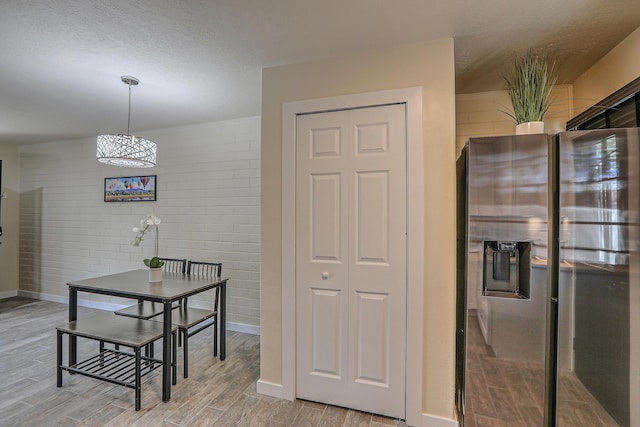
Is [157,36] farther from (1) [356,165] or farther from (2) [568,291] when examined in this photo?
(2) [568,291]

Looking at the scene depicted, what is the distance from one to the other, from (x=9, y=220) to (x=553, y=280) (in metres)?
7.15

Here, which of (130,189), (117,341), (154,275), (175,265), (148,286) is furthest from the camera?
(130,189)

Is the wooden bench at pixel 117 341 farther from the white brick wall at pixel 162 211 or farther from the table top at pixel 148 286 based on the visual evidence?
the white brick wall at pixel 162 211

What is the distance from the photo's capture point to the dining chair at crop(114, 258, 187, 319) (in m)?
2.70

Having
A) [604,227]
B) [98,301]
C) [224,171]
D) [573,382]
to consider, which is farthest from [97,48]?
[98,301]

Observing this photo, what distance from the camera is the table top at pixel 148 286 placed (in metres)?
2.34

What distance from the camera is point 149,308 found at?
292 centimetres

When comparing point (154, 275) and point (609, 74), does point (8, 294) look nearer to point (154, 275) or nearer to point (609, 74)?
point (154, 275)

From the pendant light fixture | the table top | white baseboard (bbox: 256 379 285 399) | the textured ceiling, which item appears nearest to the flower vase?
the table top

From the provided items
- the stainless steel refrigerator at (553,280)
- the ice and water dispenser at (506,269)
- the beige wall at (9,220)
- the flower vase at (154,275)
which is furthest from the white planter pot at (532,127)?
the beige wall at (9,220)

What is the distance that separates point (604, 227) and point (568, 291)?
15.2 inches

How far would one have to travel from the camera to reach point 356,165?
82.6 inches

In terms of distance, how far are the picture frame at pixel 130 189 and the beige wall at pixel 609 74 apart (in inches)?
181

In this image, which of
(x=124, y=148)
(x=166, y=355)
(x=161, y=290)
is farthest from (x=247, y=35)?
(x=166, y=355)
